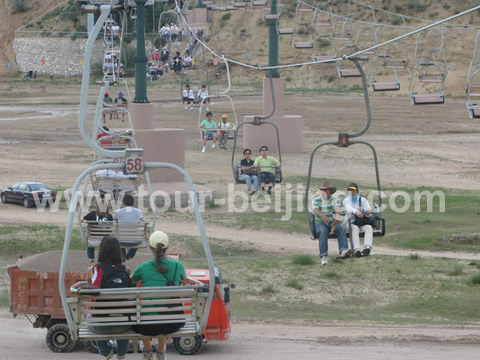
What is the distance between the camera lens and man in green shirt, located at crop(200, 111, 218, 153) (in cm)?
3844

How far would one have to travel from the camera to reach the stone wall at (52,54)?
94.1m

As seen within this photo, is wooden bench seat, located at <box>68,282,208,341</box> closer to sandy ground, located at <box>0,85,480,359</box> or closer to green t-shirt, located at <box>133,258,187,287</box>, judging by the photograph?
green t-shirt, located at <box>133,258,187,287</box>

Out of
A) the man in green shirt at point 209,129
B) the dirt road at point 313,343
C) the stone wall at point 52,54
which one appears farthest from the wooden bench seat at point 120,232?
the stone wall at point 52,54

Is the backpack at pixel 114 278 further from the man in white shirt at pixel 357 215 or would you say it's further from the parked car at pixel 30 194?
the parked car at pixel 30 194

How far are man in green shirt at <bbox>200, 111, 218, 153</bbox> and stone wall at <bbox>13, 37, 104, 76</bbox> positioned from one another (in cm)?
5233

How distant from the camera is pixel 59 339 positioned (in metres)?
14.4

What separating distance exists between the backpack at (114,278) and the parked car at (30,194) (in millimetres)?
18958

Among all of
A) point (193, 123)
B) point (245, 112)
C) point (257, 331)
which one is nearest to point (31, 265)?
point (257, 331)

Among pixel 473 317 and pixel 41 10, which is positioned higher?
pixel 41 10

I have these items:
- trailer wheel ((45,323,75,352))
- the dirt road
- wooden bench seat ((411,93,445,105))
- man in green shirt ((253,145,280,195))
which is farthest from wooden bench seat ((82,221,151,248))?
man in green shirt ((253,145,280,195))

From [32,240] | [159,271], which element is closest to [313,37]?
[32,240]

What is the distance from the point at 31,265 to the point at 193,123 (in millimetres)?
38194

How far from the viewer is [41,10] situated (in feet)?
364

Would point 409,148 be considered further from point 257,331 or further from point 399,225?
point 257,331
